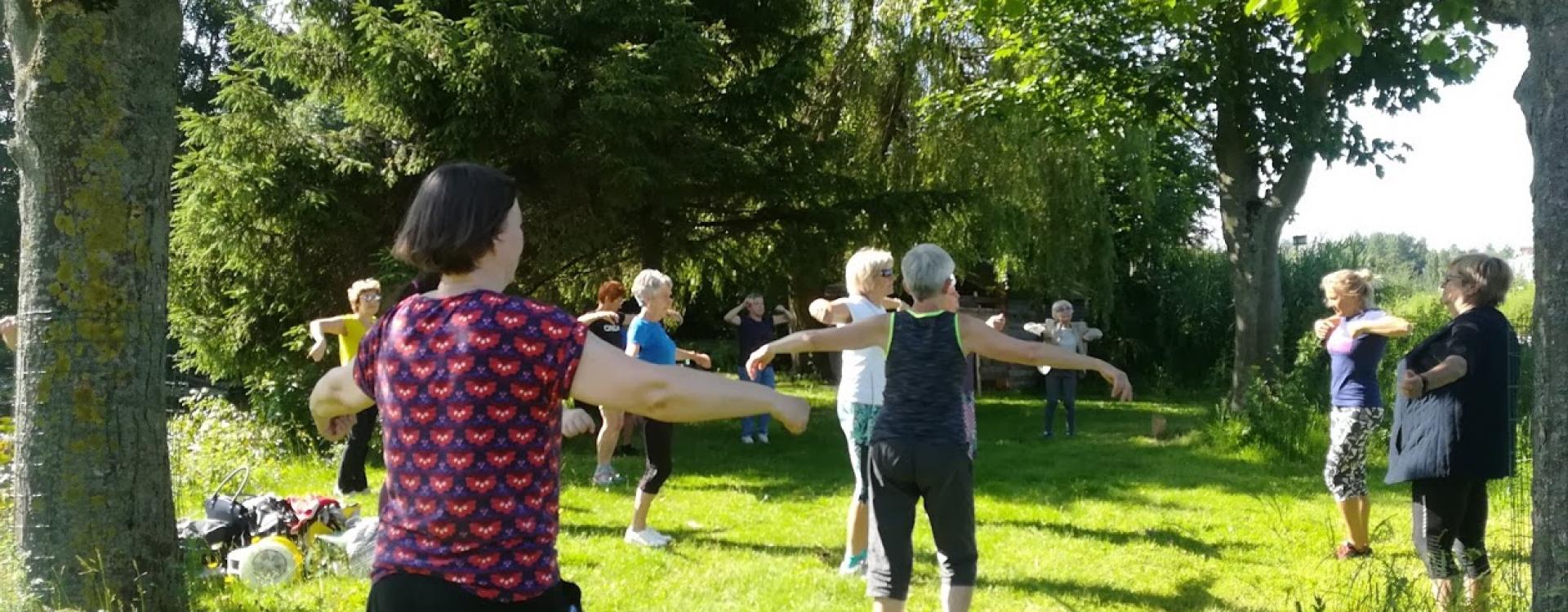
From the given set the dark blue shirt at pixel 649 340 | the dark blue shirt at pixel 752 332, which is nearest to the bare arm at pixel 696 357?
the dark blue shirt at pixel 649 340

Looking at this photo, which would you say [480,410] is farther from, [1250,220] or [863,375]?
[1250,220]

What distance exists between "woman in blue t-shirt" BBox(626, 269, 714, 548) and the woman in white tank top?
1.42 metres

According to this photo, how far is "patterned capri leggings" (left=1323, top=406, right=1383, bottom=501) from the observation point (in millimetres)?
6430

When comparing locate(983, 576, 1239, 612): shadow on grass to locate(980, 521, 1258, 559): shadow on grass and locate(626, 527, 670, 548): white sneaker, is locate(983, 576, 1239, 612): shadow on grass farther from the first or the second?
locate(626, 527, 670, 548): white sneaker

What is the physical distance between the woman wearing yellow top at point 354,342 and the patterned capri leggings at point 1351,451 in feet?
20.4

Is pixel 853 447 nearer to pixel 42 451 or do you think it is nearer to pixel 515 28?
pixel 42 451

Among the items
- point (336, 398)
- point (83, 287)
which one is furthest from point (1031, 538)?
point (336, 398)

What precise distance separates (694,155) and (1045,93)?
549 cm

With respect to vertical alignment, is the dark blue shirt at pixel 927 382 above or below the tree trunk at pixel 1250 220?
below

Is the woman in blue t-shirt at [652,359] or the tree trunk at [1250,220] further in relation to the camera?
the tree trunk at [1250,220]

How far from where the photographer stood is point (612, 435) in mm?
9055

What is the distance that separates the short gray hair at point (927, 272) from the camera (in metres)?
4.45

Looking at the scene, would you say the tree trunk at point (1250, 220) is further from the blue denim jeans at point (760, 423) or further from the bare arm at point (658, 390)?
the bare arm at point (658, 390)

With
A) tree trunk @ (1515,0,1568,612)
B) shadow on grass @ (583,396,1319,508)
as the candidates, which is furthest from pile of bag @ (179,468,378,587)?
tree trunk @ (1515,0,1568,612)
